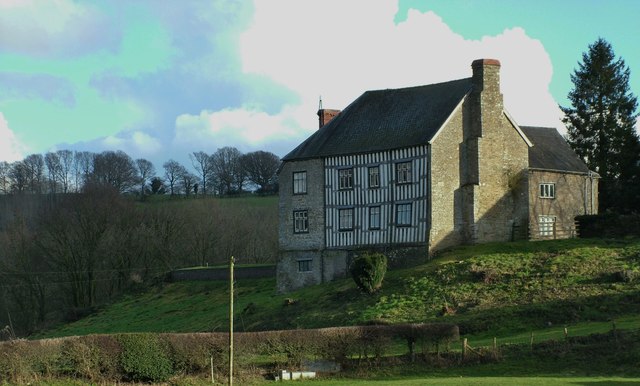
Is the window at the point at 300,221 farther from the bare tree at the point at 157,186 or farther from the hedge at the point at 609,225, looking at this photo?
the bare tree at the point at 157,186

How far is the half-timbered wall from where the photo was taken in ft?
165

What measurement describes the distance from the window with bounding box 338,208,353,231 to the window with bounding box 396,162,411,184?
11.5 ft

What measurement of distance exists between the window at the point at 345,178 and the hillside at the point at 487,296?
17.6ft

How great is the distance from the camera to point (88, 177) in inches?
4070

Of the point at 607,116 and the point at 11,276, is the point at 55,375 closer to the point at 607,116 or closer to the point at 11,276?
the point at 11,276

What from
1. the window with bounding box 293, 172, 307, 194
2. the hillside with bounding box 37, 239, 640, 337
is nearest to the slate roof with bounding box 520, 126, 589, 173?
the hillside with bounding box 37, 239, 640, 337

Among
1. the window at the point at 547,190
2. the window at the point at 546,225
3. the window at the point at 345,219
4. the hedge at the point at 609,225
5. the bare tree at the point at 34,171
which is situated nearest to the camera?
the hedge at the point at 609,225

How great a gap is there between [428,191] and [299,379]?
1862 cm

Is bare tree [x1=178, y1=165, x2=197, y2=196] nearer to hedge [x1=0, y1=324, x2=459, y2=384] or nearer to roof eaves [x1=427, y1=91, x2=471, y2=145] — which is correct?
roof eaves [x1=427, y1=91, x2=471, y2=145]

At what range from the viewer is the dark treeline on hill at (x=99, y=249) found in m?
73.2

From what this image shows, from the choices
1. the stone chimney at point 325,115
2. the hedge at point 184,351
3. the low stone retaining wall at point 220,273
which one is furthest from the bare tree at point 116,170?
the hedge at point 184,351

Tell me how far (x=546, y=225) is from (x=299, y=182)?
13757mm

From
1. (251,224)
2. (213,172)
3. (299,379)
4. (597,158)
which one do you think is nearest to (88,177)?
(213,172)

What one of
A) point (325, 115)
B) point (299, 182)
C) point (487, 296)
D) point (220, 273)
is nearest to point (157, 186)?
point (220, 273)
